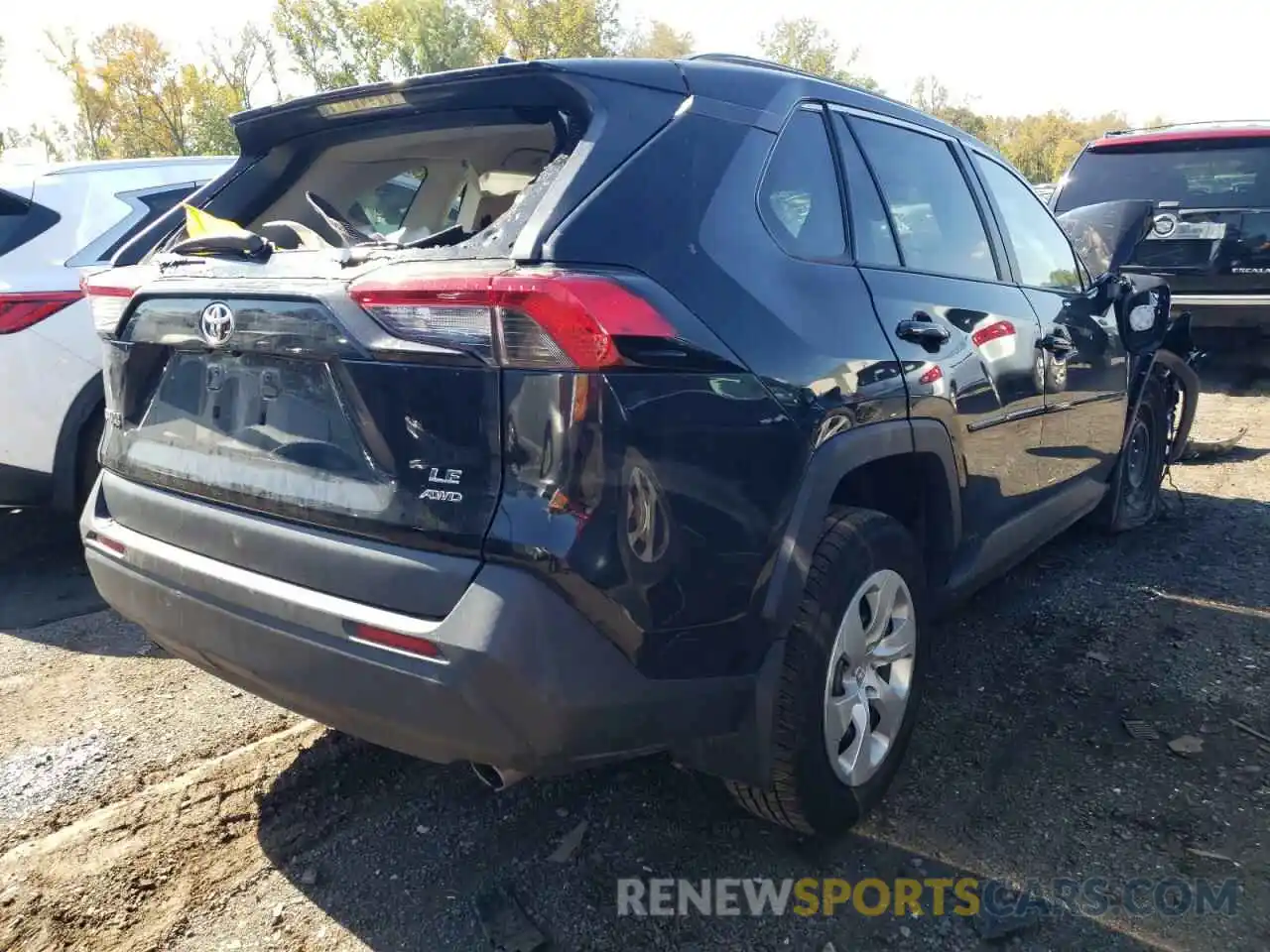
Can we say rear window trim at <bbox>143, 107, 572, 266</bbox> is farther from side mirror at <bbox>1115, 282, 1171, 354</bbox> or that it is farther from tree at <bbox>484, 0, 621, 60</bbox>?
tree at <bbox>484, 0, 621, 60</bbox>

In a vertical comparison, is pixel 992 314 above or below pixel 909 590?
above

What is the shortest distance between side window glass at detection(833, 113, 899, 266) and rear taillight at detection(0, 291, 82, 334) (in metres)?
3.26

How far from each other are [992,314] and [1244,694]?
1.56 m

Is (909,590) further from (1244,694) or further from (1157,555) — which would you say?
(1157,555)

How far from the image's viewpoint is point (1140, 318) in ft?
14.4

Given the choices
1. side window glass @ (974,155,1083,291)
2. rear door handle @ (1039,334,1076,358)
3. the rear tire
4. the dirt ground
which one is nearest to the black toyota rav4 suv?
the dirt ground

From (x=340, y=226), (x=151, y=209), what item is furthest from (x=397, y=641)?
(x=151, y=209)

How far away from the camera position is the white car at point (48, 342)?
4027mm

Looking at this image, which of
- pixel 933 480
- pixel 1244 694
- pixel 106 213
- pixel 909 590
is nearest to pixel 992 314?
pixel 933 480

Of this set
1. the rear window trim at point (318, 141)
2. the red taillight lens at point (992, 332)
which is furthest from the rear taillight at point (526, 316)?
the red taillight lens at point (992, 332)

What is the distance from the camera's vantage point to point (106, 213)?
442 cm

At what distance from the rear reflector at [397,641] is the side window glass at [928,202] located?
179 cm

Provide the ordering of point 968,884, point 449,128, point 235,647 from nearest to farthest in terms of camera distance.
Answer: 1. point 235,647
2. point 968,884
3. point 449,128

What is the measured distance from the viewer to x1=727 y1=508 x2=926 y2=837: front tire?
2189mm
